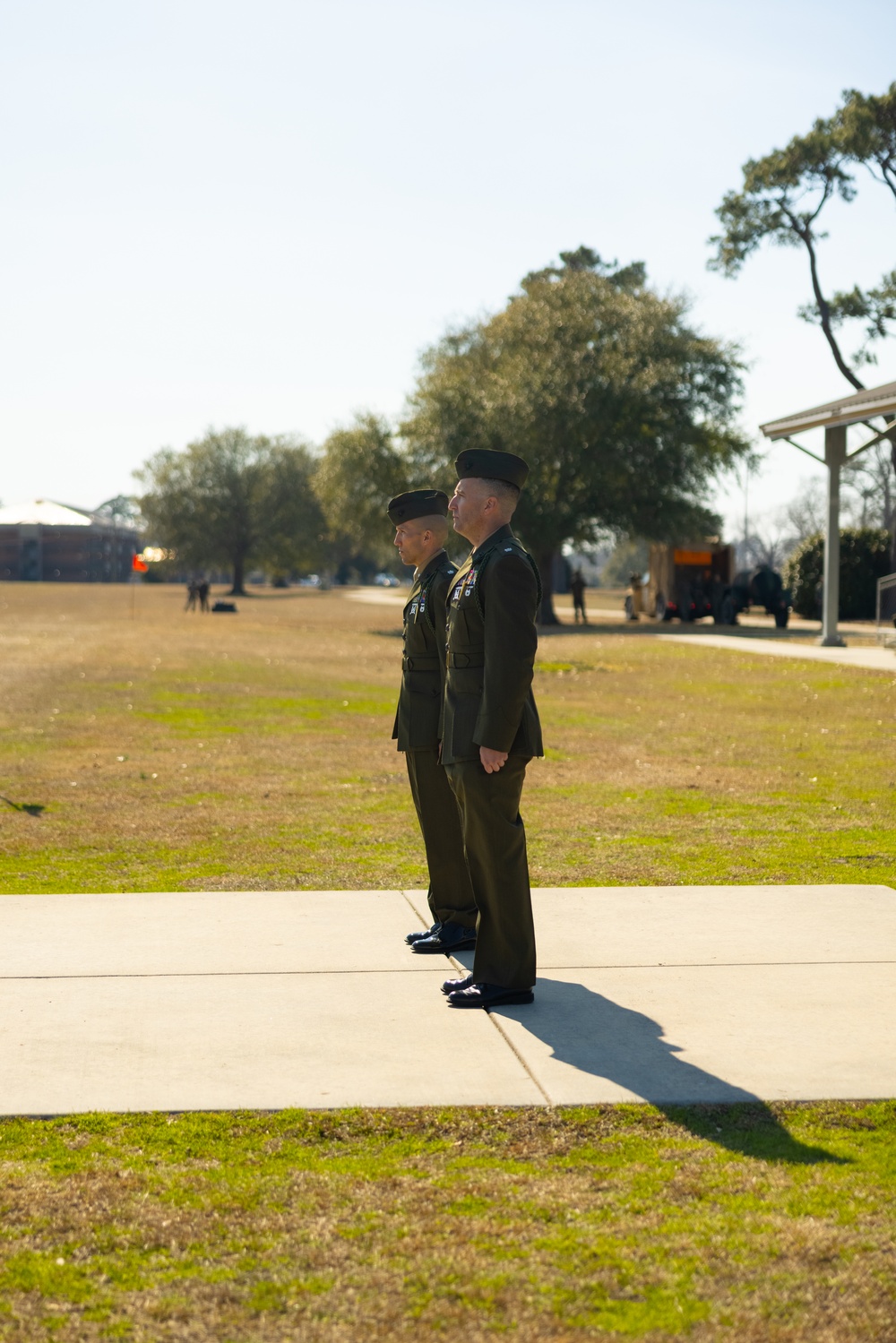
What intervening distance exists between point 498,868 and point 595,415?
1505 inches

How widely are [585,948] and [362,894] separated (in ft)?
4.46

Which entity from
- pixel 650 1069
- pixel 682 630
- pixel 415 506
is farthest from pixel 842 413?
pixel 650 1069

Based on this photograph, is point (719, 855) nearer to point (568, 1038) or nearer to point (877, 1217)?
point (568, 1038)

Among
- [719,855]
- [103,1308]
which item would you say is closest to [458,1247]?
[103,1308]

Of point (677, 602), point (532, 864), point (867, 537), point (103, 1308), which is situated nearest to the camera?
point (103, 1308)

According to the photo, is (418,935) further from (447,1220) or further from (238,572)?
(238,572)

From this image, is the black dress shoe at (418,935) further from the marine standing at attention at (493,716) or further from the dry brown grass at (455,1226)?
the dry brown grass at (455,1226)

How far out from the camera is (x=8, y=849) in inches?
311

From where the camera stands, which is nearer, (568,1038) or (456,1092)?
(456,1092)

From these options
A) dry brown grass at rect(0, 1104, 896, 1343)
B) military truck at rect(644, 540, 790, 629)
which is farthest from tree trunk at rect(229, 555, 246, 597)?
dry brown grass at rect(0, 1104, 896, 1343)

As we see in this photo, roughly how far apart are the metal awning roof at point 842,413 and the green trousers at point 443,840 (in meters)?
19.7

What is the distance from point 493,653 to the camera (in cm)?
470

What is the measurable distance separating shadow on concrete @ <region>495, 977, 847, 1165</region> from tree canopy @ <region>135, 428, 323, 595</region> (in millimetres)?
97274

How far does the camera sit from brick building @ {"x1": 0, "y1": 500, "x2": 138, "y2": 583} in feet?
538
